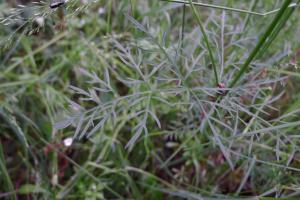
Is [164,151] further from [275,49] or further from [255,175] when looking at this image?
[275,49]

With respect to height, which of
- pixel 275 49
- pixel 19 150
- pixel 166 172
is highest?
pixel 275 49

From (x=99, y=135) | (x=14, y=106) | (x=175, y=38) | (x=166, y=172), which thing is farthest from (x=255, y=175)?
(x=14, y=106)

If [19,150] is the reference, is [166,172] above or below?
below

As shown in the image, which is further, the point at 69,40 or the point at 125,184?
the point at 69,40

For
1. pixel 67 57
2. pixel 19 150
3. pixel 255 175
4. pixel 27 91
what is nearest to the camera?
pixel 255 175

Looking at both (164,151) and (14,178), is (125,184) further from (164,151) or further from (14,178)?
(14,178)

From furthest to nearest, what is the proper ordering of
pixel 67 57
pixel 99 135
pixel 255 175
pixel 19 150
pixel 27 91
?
pixel 67 57 → pixel 27 91 → pixel 19 150 → pixel 99 135 → pixel 255 175

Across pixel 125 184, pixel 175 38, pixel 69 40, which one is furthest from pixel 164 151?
pixel 69 40

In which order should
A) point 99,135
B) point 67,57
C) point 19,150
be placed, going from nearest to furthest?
point 99,135, point 19,150, point 67,57

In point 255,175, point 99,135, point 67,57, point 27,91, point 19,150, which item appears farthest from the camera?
point 67,57
